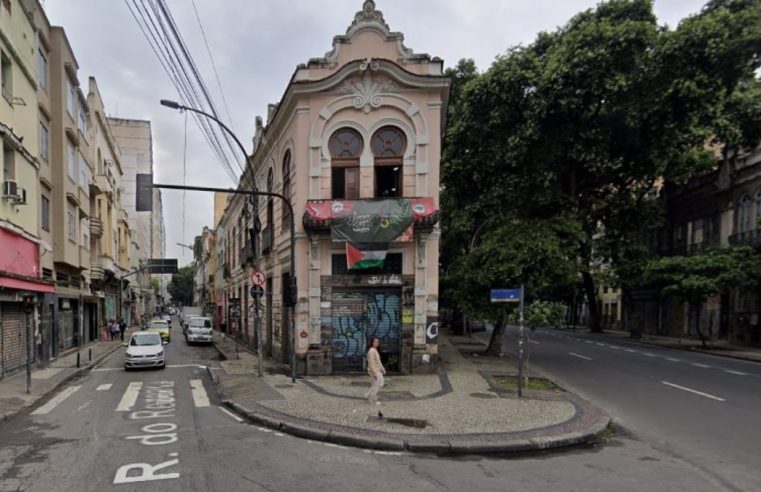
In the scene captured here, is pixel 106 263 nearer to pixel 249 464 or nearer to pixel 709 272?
pixel 249 464

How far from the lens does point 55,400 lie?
12367mm

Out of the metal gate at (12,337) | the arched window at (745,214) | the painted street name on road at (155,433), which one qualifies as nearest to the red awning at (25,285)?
the metal gate at (12,337)

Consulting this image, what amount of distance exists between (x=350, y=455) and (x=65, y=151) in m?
21.5

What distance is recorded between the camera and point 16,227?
51.2 feet

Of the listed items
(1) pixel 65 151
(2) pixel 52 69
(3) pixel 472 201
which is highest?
(2) pixel 52 69

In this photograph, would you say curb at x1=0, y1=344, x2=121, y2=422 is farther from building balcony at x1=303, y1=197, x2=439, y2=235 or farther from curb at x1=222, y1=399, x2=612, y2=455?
building balcony at x1=303, y1=197, x2=439, y2=235

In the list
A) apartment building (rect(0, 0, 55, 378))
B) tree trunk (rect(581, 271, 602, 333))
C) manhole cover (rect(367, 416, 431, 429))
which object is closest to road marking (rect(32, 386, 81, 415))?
apartment building (rect(0, 0, 55, 378))

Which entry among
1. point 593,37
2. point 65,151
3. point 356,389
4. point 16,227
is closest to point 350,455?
point 356,389

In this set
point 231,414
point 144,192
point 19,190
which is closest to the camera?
point 231,414

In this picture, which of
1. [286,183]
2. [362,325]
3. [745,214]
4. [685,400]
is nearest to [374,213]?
[362,325]

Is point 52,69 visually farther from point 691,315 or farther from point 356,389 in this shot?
point 691,315

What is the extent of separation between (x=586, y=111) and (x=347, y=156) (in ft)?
38.2

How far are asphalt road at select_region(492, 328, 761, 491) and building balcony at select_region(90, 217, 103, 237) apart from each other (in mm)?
26164

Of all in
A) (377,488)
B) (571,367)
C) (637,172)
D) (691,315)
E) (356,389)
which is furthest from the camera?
(691,315)
